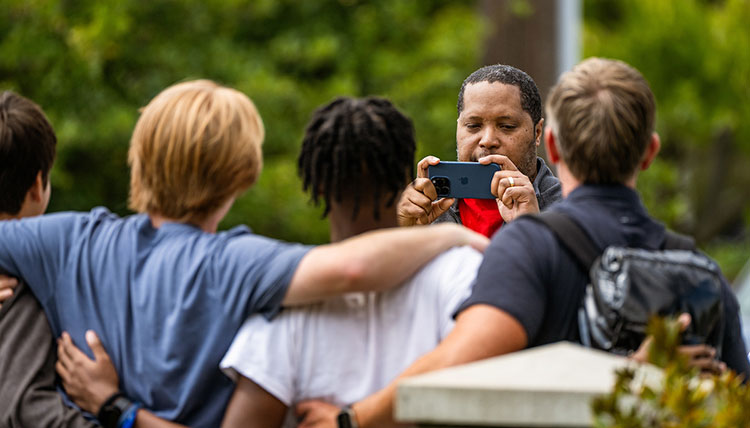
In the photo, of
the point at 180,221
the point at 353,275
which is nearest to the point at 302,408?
the point at 353,275

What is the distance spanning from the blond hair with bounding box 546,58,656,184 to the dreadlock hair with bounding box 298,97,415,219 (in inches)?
15.4

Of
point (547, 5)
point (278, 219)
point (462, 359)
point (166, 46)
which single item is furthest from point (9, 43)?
point (462, 359)

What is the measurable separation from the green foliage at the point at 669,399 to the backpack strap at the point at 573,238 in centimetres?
43

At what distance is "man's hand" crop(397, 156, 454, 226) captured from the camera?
12.8 feet

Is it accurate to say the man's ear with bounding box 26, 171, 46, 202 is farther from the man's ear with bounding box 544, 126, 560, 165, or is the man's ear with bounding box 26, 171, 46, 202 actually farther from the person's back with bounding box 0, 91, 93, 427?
the man's ear with bounding box 544, 126, 560, 165

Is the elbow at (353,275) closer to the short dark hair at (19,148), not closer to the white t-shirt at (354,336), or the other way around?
the white t-shirt at (354,336)

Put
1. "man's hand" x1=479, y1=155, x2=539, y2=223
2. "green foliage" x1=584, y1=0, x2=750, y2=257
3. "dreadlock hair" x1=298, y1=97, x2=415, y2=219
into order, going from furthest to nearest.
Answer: "green foliage" x1=584, y1=0, x2=750, y2=257
"man's hand" x1=479, y1=155, x2=539, y2=223
"dreadlock hair" x1=298, y1=97, x2=415, y2=219

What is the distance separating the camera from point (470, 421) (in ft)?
7.79

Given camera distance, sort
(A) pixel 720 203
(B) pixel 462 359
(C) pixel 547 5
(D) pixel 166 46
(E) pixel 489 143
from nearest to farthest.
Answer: (B) pixel 462 359 < (E) pixel 489 143 < (D) pixel 166 46 < (C) pixel 547 5 < (A) pixel 720 203

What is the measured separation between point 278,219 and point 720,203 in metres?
12.5

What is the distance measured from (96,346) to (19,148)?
0.87 m

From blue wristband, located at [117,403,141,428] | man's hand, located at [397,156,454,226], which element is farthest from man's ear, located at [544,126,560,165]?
blue wristband, located at [117,403,141,428]

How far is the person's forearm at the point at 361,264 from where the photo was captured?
2730mm

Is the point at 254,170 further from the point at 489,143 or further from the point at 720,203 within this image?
the point at 720,203
